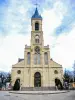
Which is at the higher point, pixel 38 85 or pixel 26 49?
pixel 26 49

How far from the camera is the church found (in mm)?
55075

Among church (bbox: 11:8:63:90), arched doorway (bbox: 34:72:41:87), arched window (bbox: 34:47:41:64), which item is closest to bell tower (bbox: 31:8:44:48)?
church (bbox: 11:8:63:90)

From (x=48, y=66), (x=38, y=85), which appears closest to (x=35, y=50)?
(x=48, y=66)

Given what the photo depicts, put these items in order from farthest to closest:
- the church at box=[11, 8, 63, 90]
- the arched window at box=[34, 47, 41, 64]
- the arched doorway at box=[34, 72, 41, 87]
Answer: the arched window at box=[34, 47, 41, 64], the arched doorway at box=[34, 72, 41, 87], the church at box=[11, 8, 63, 90]

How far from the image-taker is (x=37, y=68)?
2244 inches

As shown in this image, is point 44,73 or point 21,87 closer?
point 21,87

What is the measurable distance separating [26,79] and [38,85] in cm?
399

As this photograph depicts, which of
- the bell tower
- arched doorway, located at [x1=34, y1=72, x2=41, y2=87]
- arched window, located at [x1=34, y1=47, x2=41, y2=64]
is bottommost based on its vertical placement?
arched doorway, located at [x1=34, y1=72, x2=41, y2=87]

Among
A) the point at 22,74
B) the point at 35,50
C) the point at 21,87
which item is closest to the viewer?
the point at 21,87

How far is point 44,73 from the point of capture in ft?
185

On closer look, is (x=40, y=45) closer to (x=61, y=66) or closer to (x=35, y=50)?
(x=35, y=50)

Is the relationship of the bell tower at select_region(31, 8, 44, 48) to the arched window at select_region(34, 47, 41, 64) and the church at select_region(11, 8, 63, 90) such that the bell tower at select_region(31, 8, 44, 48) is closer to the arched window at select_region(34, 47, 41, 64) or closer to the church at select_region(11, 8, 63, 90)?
the church at select_region(11, 8, 63, 90)

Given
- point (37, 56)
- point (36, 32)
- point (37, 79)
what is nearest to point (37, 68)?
point (37, 79)

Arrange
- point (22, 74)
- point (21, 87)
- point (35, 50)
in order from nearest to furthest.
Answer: point (21, 87)
point (22, 74)
point (35, 50)
